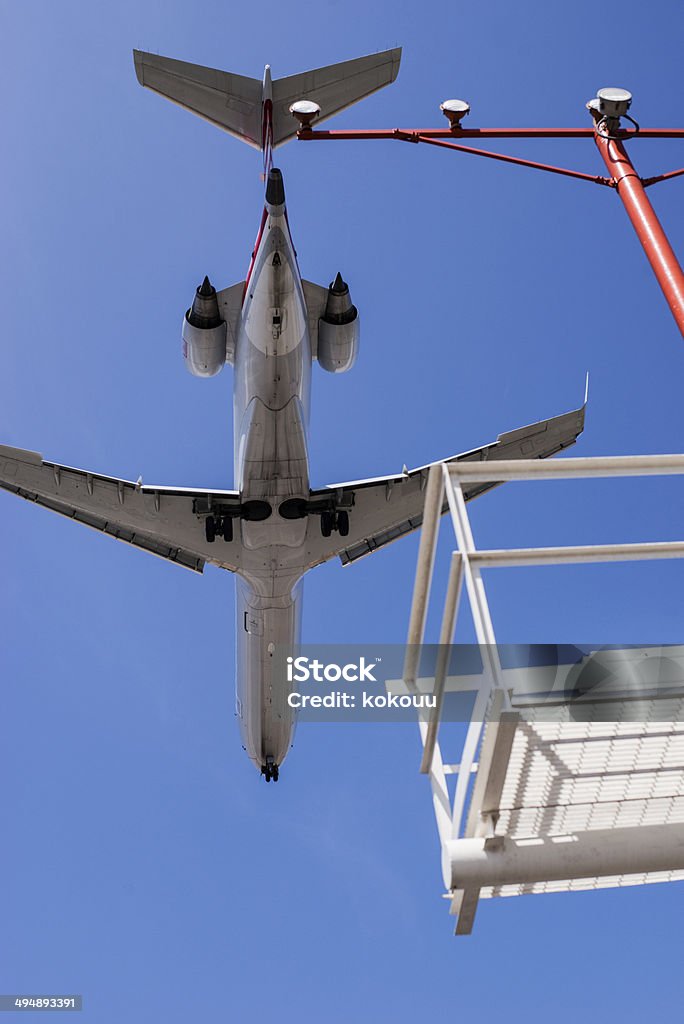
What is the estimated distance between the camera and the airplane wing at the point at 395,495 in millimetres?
27562

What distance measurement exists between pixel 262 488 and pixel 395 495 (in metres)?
4.79

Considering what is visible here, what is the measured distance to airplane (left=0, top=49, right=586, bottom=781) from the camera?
24.9 metres

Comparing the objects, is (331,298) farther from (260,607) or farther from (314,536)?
(260,607)

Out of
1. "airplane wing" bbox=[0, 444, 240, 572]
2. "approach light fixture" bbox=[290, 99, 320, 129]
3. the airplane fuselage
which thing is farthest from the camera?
"airplane wing" bbox=[0, 444, 240, 572]

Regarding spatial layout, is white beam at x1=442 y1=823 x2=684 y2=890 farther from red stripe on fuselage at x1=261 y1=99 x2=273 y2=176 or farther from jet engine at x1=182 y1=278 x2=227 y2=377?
A: red stripe on fuselage at x1=261 y1=99 x2=273 y2=176

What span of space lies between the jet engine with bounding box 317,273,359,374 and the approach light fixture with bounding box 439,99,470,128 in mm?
14544

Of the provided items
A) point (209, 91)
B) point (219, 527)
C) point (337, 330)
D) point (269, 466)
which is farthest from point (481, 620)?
point (209, 91)

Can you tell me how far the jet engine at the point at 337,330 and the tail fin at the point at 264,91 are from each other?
203 inches

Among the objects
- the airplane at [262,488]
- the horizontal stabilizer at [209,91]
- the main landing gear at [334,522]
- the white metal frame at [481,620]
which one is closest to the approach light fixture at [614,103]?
the white metal frame at [481,620]

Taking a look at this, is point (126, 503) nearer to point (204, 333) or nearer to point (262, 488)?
point (262, 488)

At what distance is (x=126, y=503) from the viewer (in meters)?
27.7

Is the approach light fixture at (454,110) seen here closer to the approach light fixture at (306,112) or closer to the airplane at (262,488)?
the approach light fixture at (306,112)

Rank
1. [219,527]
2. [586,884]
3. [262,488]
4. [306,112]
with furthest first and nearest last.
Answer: [219,527]
[262,488]
[306,112]
[586,884]

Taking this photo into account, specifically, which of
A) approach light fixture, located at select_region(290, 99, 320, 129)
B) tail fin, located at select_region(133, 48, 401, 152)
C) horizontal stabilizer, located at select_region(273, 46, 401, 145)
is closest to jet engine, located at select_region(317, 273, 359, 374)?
tail fin, located at select_region(133, 48, 401, 152)
